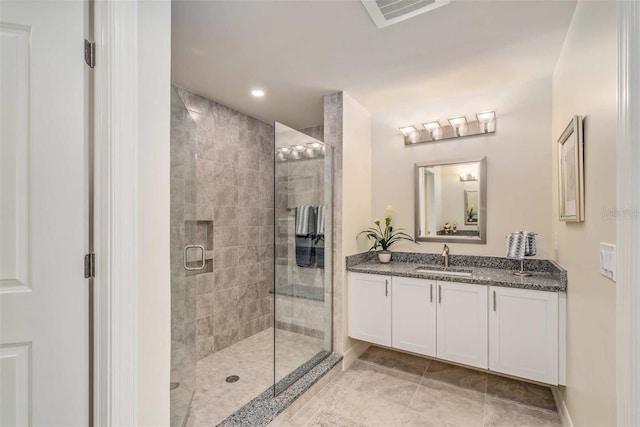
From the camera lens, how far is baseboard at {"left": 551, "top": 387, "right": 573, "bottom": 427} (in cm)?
187

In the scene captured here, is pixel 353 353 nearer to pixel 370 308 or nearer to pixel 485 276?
pixel 370 308

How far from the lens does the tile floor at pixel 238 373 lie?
6.84 feet

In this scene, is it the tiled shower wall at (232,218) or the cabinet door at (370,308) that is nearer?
the cabinet door at (370,308)

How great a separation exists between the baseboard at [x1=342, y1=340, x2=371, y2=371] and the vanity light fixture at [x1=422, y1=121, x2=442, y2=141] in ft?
7.10

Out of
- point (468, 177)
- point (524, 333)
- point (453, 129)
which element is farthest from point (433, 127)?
point (524, 333)

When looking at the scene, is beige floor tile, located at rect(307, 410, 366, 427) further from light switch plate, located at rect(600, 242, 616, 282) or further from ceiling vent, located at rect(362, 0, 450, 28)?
ceiling vent, located at rect(362, 0, 450, 28)

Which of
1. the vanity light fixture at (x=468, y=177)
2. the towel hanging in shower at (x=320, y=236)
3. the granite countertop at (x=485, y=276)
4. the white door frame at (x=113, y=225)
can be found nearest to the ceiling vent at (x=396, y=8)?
the white door frame at (x=113, y=225)

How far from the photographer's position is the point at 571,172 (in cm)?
176

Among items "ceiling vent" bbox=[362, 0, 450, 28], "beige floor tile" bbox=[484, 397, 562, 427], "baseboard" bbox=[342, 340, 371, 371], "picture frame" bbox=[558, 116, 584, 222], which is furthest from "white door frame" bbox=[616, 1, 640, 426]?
"baseboard" bbox=[342, 340, 371, 371]

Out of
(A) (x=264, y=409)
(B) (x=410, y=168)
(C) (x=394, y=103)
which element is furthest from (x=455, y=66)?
(A) (x=264, y=409)

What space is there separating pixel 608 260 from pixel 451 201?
1.78 metres
